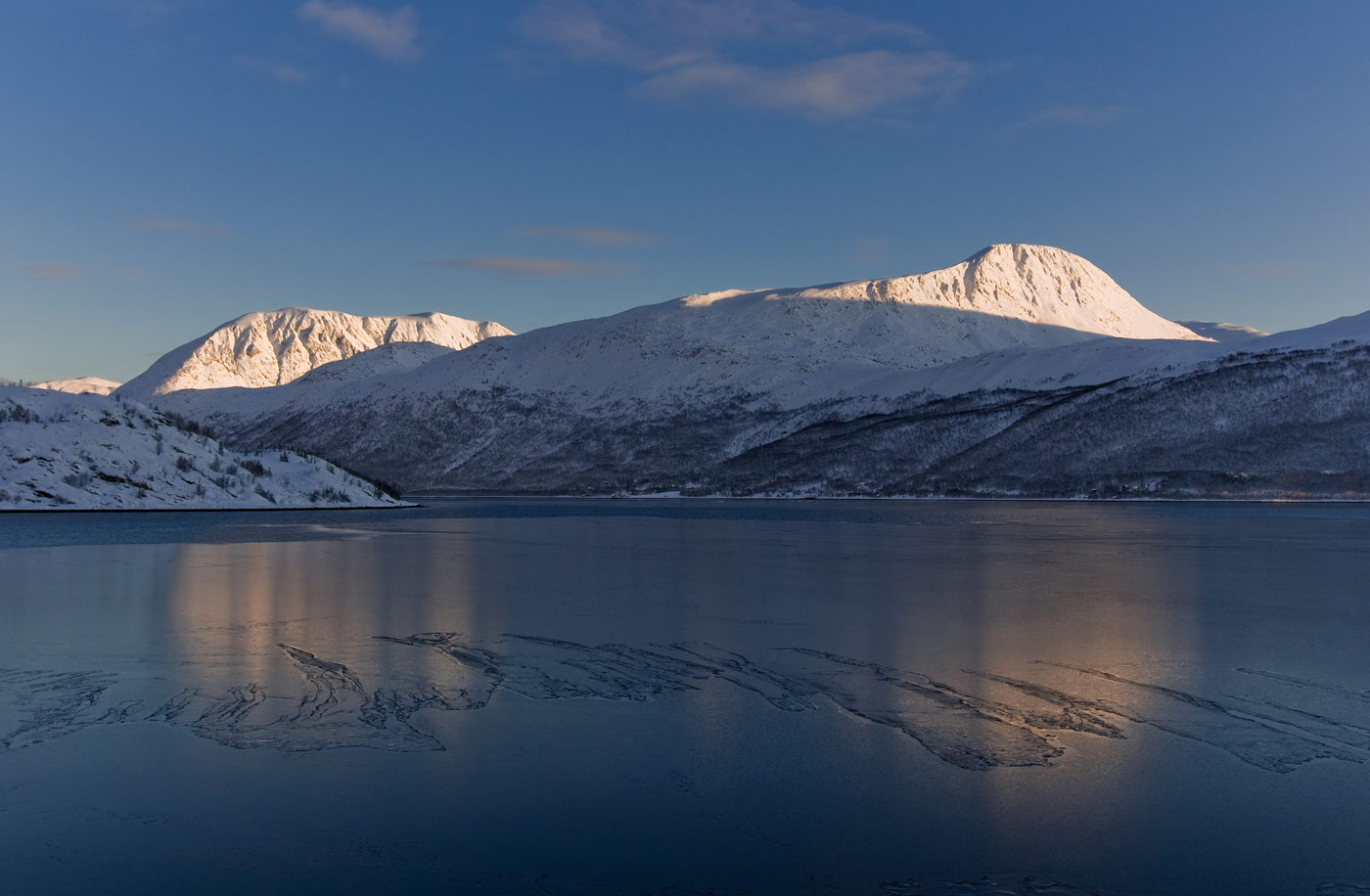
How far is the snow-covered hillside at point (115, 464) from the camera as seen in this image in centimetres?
4491

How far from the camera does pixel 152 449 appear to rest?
50.1 metres

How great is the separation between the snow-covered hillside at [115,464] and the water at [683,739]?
30.5 metres

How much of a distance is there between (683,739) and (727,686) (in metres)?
1.97

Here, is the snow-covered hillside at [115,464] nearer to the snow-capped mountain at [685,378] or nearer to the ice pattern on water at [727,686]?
the ice pattern on water at [727,686]

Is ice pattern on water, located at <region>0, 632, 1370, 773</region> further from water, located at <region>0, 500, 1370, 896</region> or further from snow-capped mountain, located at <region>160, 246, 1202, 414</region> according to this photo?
snow-capped mountain, located at <region>160, 246, 1202, 414</region>

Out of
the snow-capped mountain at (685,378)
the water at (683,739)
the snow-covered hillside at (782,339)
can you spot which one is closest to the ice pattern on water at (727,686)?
the water at (683,739)

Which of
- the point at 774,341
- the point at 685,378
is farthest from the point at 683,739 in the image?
the point at 774,341

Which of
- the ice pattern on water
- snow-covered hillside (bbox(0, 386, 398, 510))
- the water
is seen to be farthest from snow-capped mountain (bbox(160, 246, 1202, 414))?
the ice pattern on water

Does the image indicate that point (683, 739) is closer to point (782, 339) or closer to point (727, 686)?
point (727, 686)

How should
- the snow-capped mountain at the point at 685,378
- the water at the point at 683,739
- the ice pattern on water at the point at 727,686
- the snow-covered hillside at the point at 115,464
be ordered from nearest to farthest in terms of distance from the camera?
the water at the point at 683,739 < the ice pattern on water at the point at 727,686 < the snow-covered hillside at the point at 115,464 < the snow-capped mountain at the point at 685,378

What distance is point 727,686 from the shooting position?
10.3m

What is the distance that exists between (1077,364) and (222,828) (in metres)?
125

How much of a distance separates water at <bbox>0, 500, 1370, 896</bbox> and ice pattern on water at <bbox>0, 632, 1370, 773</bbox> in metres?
0.05

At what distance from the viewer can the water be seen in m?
5.91
